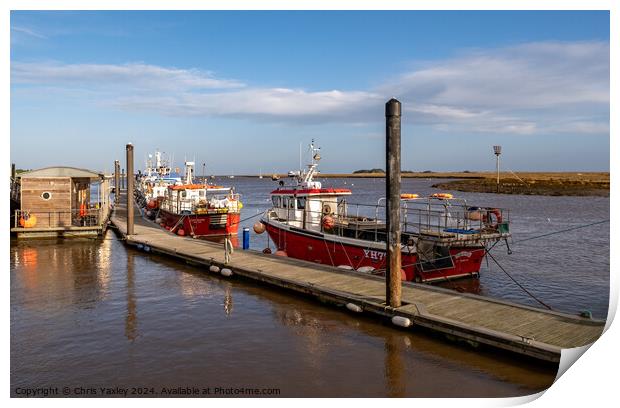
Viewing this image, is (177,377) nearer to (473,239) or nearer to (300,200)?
(473,239)

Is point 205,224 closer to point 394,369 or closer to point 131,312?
point 131,312

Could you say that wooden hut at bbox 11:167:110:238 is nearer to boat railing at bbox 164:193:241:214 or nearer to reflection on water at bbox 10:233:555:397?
boat railing at bbox 164:193:241:214

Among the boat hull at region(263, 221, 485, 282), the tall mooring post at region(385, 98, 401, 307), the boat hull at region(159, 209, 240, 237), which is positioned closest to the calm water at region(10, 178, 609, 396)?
the boat hull at region(263, 221, 485, 282)

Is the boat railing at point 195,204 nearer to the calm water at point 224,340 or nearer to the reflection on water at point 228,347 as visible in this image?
the calm water at point 224,340

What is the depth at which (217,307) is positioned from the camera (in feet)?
42.5

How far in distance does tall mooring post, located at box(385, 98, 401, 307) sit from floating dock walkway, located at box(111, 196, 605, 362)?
108 centimetres

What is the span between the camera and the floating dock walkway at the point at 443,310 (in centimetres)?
894

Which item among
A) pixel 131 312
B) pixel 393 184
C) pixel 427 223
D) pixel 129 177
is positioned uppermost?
pixel 129 177

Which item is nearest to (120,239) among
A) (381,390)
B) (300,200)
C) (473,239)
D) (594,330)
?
(300,200)

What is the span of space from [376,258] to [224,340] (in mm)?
7565

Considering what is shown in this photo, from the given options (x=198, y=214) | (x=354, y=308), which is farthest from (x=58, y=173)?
(x=354, y=308)

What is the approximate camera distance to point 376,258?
54.5ft

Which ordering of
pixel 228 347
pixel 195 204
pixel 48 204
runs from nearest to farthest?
pixel 228 347 → pixel 48 204 → pixel 195 204

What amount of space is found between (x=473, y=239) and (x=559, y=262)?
333 inches
